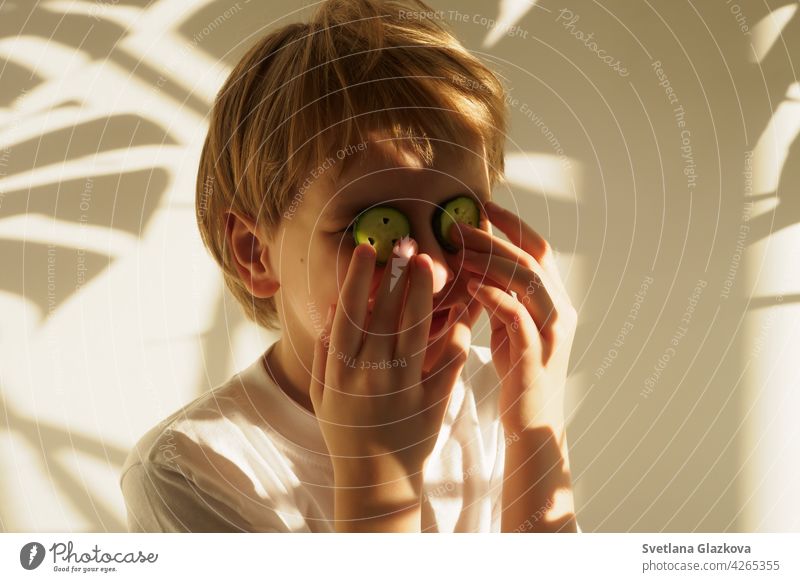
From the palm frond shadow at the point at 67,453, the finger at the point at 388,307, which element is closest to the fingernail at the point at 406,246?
the finger at the point at 388,307

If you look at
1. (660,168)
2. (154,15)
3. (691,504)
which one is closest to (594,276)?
(660,168)

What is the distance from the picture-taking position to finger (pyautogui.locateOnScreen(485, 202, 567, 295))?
55cm

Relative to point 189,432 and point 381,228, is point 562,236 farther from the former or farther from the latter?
point 189,432

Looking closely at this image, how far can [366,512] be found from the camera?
52cm

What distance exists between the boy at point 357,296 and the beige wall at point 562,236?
0.20ft

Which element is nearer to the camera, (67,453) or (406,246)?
(406,246)

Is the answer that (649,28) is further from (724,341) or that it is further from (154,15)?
(154,15)

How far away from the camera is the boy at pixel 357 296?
0.51m

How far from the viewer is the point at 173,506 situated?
1.78 ft

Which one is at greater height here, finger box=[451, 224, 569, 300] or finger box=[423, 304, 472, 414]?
finger box=[451, 224, 569, 300]

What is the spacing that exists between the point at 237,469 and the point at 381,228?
191mm

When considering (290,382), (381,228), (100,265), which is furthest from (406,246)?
(100,265)

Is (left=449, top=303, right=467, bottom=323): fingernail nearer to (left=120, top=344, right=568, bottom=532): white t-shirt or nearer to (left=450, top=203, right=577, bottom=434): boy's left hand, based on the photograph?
(left=450, top=203, right=577, bottom=434): boy's left hand

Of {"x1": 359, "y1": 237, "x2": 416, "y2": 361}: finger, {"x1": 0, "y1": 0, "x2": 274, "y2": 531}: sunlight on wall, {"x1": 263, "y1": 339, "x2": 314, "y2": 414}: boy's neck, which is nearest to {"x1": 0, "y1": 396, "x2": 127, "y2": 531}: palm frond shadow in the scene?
{"x1": 0, "y1": 0, "x2": 274, "y2": 531}: sunlight on wall
